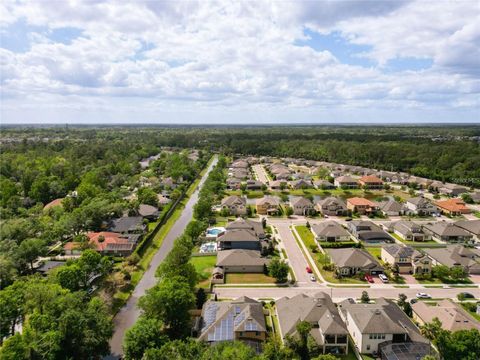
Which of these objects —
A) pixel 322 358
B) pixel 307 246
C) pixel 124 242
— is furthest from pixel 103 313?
pixel 307 246

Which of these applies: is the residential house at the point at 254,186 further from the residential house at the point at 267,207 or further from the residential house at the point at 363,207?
the residential house at the point at 363,207

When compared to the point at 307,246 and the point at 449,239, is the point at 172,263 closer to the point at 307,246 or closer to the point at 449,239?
the point at 307,246

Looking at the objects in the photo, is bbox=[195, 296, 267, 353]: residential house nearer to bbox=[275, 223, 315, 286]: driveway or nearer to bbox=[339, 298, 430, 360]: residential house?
bbox=[339, 298, 430, 360]: residential house

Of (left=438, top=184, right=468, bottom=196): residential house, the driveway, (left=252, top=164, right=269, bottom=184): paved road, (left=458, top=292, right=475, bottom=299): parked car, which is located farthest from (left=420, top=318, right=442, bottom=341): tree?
(left=252, top=164, right=269, bottom=184): paved road

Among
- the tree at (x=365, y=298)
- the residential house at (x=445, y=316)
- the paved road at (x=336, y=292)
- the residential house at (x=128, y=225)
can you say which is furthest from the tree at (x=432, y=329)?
the residential house at (x=128, y=225)

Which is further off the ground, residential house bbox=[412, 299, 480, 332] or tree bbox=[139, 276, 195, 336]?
tree bbox=[139, 276, 195, 336]

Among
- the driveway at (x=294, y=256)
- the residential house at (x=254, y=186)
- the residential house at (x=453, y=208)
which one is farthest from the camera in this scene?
the residential house at (x=254, y=186)
